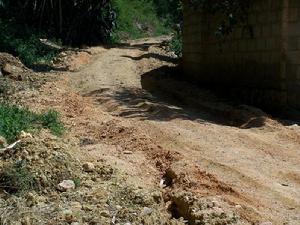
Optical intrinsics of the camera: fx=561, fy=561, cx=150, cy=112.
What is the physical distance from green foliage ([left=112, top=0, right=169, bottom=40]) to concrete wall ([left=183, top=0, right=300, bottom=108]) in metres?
20.3

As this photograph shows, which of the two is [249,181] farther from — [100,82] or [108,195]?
[100,82]

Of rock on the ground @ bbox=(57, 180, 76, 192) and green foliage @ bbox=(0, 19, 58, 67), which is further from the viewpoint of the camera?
green foliage @ bbox=(0, 19, 58, 67)

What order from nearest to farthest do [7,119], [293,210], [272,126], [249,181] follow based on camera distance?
1. [293,210]
2. [249,181]
3. [7,119]
4. [272,126]

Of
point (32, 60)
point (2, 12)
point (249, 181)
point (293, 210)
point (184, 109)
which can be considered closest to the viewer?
point (293, 210)

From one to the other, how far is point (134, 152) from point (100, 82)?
642cm

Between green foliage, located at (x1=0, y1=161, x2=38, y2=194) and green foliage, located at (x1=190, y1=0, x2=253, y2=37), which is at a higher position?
green foliage, located at (x1=190, y1=0, x2=253, y2=37)

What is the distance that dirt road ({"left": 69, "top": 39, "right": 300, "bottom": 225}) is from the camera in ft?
16.4

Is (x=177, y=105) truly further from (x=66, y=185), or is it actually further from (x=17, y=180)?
(x=17, y=180)

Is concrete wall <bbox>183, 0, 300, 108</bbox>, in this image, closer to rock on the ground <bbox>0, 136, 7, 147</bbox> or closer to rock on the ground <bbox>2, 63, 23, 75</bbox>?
rock on the ground <bbox>2, 63, 23, 75</bbox>

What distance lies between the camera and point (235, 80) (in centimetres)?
1069

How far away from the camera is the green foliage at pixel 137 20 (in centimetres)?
3391

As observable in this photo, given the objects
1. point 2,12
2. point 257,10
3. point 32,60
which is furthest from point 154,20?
point 257,10

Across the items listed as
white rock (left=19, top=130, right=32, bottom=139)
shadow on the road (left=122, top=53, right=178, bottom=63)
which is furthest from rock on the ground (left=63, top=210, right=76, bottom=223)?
shadow on the road (left=122, top=53, right=178, bottom=63)

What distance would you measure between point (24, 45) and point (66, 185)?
479 inches
